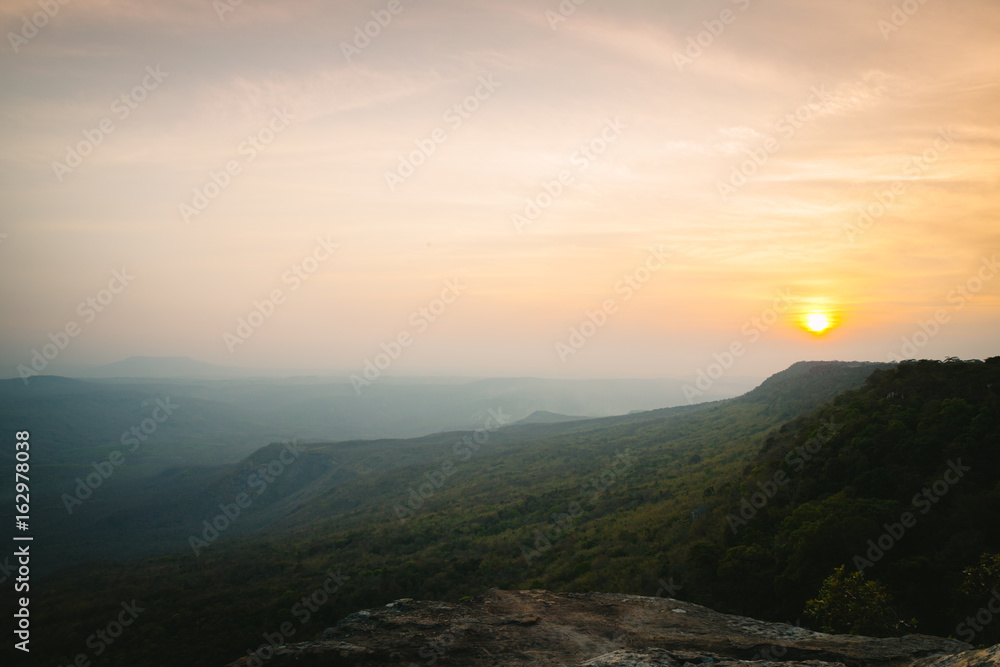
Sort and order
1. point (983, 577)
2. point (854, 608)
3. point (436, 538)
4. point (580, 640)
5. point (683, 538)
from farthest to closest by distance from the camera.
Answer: point (436, 538) → point (683, 538) → point (580, 640) → point (854, 608) → point (983, 577)

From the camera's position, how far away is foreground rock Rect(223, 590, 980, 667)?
936cm

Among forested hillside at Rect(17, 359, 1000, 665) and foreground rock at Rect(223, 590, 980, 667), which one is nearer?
foreground rock at Rect(223, 590, 980, 667)

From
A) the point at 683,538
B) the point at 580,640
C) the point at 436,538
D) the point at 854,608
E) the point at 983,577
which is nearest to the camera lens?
the point at 983,577

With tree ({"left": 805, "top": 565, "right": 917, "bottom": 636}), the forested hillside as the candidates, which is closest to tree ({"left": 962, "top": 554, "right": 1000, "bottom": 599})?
the forested hillside

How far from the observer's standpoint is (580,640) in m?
11.8

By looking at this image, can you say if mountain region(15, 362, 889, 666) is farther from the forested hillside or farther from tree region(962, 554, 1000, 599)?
tree region(962, 554, 1000, 599)

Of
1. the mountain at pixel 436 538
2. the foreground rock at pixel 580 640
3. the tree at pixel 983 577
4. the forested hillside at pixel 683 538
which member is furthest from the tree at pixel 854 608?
the mountain at pixel 436 538

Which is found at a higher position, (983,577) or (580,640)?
(983,577)

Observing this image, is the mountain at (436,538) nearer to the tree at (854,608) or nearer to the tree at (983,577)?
the tree at (854,608)

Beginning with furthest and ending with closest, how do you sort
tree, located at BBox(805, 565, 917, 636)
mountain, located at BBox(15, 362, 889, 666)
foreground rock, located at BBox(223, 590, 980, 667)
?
1. mountain, located at BBox(15, 362, 889, 666)
2. tree, located at BBox(805, 565, 917, 636)
3. foreground rock, located at BBox(223, 590, 980, 667)

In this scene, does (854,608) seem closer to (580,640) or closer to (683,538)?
(580,640)

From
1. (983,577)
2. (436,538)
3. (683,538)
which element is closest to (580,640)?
(983,577)

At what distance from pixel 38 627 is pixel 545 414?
162618mm

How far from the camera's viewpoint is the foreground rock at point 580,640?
9359mm
